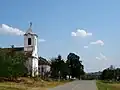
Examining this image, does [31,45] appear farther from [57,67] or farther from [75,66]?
[75,66]

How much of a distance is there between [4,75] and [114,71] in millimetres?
89121

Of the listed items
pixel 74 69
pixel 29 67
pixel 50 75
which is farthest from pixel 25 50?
pixel 74 69

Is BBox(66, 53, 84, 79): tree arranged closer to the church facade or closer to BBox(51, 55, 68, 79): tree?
BBox(51, 55, 68, 79): tree

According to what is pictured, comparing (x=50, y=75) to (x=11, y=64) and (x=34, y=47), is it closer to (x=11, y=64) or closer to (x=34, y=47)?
(x=34, y=47)

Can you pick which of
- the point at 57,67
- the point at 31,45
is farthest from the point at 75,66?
the point at 31,45

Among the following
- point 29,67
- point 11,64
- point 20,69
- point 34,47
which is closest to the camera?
point 11,64

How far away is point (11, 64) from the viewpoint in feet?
191

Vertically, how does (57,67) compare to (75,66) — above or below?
below

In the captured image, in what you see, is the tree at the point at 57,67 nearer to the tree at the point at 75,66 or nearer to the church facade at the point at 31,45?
the church facade at the point at 31,45

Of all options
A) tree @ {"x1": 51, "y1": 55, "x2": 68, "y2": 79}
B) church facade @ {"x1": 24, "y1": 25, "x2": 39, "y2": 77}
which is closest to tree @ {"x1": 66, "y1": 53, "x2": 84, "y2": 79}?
tree @ {"x1": 51, "y1": 55, "x2": 68, "y2": 79}

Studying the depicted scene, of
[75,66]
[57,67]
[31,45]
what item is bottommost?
[57,67]

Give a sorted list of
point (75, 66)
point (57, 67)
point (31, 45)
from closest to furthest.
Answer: point (31, 45)
point (57, 67)
point (75, 66)

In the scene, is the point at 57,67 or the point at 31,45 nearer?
the point at 31,45

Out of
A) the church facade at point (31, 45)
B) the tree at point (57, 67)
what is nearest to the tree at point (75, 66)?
the tree at point (57, 67)
